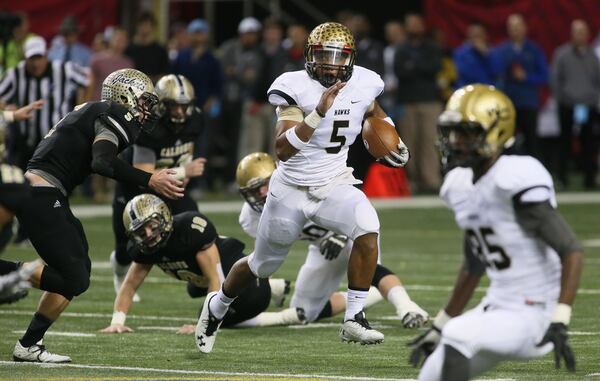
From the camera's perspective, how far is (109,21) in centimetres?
1831

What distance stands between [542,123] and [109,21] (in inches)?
229

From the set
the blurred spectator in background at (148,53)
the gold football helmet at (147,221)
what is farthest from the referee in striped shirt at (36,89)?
the gold football helmet at (147,221)

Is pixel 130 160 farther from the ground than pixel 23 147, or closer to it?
farther from the ground

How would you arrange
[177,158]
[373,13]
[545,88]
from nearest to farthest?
[177,158]
[545,88]
[373,13]

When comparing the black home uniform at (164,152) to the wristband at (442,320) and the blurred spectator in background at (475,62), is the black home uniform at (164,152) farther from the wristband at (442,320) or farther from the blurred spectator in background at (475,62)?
the blurred spectator in background at (475,62)

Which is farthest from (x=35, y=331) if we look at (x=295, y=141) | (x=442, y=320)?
(x=442, y=320)

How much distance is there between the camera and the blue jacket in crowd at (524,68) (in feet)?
50.5

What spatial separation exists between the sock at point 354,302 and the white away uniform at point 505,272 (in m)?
1.76

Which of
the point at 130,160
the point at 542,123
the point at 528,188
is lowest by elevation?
the point at 542,123

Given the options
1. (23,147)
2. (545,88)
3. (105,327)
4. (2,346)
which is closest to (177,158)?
(105,327)

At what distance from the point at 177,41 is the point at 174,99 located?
8.46 meters

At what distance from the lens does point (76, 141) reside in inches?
→ 258

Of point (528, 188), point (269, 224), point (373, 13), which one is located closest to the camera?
point (528, 188)

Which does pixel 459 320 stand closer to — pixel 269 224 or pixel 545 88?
pixel 269 224
